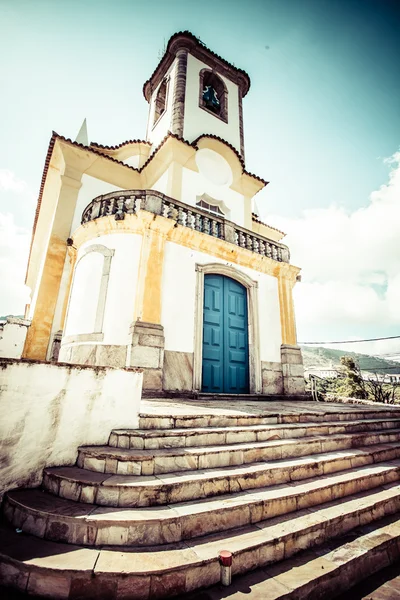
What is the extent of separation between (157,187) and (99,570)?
1021cm

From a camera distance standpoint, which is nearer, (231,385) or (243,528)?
(243,528)

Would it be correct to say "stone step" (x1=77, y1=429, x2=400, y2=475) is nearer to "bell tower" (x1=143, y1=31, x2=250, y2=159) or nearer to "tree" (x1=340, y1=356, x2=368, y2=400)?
"bell tower" (x1=143, y1=31, x2=250, y2=159)

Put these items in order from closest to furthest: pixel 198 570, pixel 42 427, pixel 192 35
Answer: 1. pixel 198 570
2. pixel 42 427
3. pixel 192 35

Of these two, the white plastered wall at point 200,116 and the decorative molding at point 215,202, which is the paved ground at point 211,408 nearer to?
the decorative molding at point 215,202

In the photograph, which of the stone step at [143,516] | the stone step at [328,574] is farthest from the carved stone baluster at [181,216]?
the stone step at [328,574]

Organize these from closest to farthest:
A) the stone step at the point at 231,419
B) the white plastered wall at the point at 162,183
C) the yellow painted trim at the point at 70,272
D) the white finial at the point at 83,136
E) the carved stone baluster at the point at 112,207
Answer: the stone step at the point at 231,419, the carved stone baluster at the point at 112,207, the yellow painted trim at the point at 70,272, the white plastered wall at the point at 162,183, the white finial at the point at 83,136

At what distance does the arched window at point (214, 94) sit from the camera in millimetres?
12109

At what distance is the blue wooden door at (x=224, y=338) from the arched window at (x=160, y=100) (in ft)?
30.9

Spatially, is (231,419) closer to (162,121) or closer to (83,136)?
(162,121)

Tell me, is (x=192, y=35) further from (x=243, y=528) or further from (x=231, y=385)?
(x=243, y=528)

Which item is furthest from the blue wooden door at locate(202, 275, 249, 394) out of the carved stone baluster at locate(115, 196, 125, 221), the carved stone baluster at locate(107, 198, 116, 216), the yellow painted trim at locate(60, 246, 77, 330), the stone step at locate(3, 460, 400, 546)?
the stone step at locate(3, 460, 400, 546)

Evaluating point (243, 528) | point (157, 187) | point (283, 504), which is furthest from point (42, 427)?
point (157, 187)

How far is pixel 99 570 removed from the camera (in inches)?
65.8

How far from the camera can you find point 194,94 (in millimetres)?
11508
